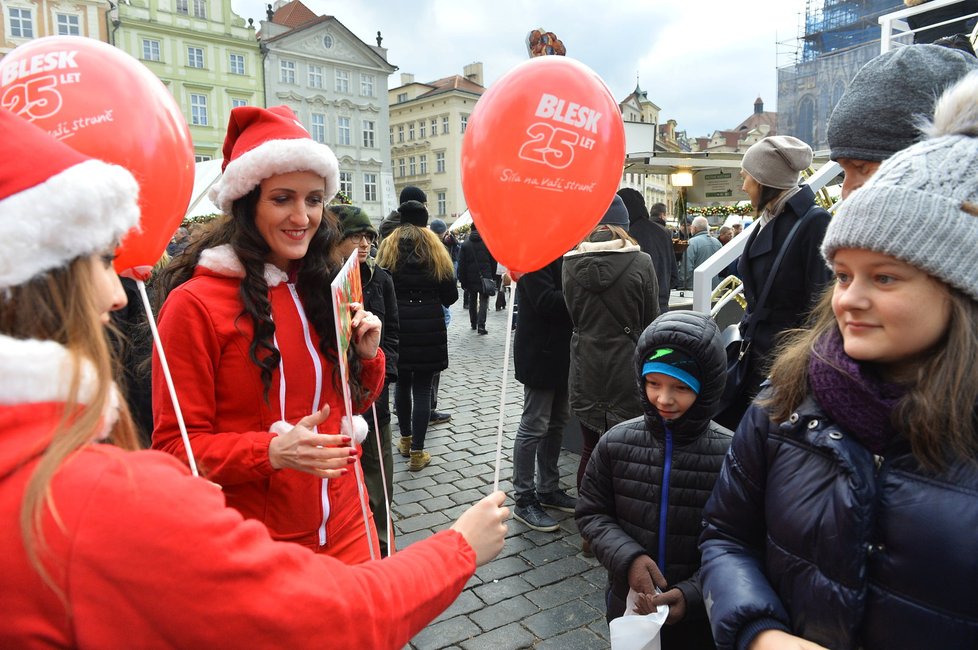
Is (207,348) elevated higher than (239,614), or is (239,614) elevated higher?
(207,348)

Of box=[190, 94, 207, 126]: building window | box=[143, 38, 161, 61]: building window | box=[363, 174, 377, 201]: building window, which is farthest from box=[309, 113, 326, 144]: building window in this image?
box=[143, 38, 161, 61]: building window

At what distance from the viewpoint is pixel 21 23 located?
32.7m

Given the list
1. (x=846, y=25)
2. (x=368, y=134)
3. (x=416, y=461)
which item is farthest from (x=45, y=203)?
(x=368, y=134)

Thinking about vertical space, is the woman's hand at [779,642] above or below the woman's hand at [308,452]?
below

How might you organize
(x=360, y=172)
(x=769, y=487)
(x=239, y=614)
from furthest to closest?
(x=360, y=172) → (x=769, y=487) → (x=239, y=614)

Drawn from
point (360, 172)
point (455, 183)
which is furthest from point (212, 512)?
point (455, 183)

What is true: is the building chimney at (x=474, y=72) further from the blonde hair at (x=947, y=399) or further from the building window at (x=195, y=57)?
the blonde hair at (x=947, y=399)

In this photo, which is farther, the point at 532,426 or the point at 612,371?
the point at 532,426

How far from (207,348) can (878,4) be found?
19.3 m

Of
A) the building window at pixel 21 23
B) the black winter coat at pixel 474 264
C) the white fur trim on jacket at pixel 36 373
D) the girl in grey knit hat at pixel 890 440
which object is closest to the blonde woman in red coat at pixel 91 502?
the white fur trim on jacket at pixel 36 373

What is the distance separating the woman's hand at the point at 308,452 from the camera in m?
1.77

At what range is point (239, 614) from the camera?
90cm

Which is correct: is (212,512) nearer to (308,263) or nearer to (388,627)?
(388,627)

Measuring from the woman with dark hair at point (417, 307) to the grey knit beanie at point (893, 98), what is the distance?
3.59 m
